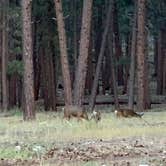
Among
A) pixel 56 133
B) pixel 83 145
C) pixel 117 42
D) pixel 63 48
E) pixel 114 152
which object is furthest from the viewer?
pixel 117 42

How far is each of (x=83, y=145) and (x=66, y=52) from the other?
12.5m

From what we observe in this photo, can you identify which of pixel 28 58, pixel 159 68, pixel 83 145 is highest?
pixel 28 58

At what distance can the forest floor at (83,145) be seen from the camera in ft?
36.1

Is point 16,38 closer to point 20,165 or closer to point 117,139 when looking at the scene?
point 117,139

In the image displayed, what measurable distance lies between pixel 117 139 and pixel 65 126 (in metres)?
4.67

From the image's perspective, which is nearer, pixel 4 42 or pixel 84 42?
pixel 84 42

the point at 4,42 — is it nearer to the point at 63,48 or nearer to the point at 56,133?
the point at 63,48

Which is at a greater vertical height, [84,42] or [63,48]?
[84,42]

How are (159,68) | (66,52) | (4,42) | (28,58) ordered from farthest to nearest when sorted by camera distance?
(159,68)
(4,42)
(66,52)
(28,58)

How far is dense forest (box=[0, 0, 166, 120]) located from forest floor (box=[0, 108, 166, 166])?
18.8 ft

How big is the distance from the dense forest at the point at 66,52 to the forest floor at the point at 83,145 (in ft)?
18.8

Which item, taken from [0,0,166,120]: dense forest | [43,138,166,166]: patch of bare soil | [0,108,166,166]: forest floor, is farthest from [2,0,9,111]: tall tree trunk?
[43,138,166,166]: patch of bare soil

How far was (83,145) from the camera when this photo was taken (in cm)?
1355

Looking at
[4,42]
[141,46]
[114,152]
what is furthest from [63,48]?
[114,152]
